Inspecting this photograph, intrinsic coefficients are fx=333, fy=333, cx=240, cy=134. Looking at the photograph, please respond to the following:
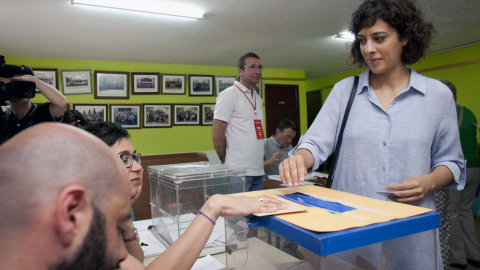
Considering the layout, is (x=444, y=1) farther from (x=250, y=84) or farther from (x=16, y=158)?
(x=16, y=158)

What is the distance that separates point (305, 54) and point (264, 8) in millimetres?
2504

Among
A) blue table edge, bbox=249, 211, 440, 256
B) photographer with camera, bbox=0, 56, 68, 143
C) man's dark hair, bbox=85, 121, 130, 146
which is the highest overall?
photographer with camera, bbox=0, 56, 68, 143

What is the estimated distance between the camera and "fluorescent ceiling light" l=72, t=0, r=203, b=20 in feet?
10.8

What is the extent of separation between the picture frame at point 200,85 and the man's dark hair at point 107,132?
530cm

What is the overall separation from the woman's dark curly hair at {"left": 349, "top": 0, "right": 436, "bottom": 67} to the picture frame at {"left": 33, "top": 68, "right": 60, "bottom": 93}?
5.48 metres

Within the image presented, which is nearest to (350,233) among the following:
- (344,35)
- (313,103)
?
(344,35)

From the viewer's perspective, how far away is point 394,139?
3.92ft

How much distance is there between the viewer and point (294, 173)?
105 centimetres

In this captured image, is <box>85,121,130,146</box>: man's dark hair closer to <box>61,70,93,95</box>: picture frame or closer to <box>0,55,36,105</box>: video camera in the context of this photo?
<box>0,55,36,105</box>: video camera

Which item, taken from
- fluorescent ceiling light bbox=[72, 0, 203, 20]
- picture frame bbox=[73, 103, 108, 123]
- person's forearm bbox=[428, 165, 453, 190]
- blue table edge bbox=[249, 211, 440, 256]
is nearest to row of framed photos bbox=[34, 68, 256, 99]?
picture frame bbox=[73, 103, 108, 123]

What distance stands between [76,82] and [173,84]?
1.68 meters

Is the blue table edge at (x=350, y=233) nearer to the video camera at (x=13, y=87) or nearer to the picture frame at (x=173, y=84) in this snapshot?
the video camera at (x=13, y=87)

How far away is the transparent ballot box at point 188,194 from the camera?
1.62m

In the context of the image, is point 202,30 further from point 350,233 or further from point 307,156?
point 350,233
